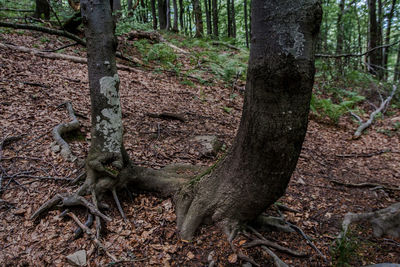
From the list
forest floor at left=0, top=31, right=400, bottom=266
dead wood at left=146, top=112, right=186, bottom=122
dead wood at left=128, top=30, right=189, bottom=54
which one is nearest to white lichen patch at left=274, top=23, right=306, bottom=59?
forest floor at left=0, top=31, right=400, bottom=266

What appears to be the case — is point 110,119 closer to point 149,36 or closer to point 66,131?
point 66,131

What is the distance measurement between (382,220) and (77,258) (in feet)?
12.0

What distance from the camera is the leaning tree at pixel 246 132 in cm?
179

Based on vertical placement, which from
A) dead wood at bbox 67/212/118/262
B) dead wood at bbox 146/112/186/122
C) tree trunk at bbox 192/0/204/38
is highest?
tree trunk at bbox 192/0/204/38

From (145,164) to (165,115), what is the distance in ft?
6.52

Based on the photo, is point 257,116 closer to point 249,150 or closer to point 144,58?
point 249,150

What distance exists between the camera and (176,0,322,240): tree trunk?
177 centimetres

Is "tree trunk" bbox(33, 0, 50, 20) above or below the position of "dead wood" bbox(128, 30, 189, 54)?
above

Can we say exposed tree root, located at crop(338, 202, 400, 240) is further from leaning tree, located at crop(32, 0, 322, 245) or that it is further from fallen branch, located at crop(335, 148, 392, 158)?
fallen branch, located at crop(335, 148, 392, 158)

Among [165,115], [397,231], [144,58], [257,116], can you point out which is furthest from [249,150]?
[144,58]

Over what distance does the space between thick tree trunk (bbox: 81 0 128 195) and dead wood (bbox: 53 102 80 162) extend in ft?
3.39

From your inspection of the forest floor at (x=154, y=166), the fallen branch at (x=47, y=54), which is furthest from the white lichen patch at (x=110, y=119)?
the fallen branch at (x=47, y=54)

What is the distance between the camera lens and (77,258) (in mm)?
2457

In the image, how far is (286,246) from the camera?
260cm
